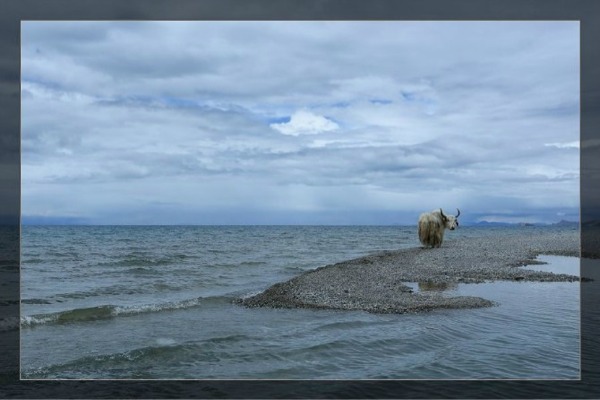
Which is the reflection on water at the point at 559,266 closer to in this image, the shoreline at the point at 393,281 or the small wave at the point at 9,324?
the shoreline at the point at 393,281

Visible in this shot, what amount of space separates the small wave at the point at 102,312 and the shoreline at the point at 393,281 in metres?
1.50

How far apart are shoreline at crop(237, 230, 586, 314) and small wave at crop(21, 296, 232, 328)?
1.50 m

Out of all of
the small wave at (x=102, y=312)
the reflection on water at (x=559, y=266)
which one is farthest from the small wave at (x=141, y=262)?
the reflection on water at (x=559, y=266)

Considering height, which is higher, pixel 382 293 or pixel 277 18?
pixel 277 18

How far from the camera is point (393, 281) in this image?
55.8 feet

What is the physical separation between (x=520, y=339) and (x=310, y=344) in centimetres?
397

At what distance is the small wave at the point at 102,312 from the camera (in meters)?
13.1

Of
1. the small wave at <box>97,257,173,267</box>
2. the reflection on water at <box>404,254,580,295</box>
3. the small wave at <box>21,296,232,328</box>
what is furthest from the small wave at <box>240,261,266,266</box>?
the reflection on water at <box>404,254,580,295</box>

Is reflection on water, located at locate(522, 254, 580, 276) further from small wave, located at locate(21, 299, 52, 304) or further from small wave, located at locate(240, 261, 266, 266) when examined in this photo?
small wave, located at locate(21, 299, 52, 304)

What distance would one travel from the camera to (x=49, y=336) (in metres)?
11.6

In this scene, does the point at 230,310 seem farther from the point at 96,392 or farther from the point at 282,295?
the point at 96,392

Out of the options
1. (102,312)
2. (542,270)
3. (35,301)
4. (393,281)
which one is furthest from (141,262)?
(542,270)

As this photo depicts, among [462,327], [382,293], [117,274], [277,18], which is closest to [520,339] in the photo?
[462,327]

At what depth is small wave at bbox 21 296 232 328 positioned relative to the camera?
1313 centimetres
